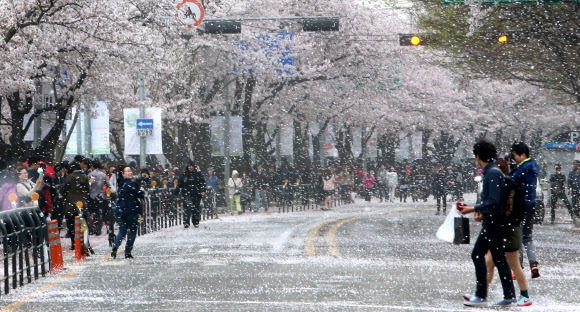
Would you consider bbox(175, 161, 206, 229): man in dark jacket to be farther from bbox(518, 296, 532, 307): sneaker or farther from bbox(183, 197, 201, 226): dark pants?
bbox(518, 296, 532, 307): sneaker

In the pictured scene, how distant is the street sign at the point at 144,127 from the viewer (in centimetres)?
3283

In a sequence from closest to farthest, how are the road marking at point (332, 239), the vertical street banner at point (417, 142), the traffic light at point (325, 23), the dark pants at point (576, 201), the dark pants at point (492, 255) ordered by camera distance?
the dark pants at point (492, 255), the road marking at point (332, 239), the traffic light at point (325, 23), the dark pants at point (576, 201), the vertical street banner at point (417, 142)

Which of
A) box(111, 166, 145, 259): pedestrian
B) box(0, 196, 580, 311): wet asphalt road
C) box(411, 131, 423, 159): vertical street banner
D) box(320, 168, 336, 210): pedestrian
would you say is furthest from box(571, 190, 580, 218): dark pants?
box(411, 131, 423, 159): vertical street banner

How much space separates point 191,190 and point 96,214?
3.56 meters

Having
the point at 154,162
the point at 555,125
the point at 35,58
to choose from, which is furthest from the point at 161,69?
the point at 555,125

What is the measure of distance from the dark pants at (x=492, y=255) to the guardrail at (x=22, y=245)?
220 inches

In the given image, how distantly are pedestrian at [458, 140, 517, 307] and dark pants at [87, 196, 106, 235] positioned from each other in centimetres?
1492

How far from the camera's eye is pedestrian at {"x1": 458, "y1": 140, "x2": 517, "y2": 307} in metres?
11.3

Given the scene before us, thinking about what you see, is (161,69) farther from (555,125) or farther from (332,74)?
(555,125)

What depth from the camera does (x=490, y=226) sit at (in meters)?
11.5

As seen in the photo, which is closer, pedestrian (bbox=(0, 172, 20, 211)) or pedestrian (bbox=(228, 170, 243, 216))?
pedestrian (bbox=(0, 172, 20, 211))

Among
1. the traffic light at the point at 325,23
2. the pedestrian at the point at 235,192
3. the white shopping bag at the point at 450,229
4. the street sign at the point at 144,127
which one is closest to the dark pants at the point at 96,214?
the traffic light at the point at 325,23

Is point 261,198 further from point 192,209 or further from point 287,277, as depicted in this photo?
point 287,277

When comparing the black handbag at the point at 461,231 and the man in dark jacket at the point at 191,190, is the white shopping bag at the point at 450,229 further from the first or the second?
the man in dark jacket at the point at 191,190
